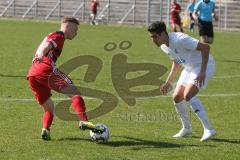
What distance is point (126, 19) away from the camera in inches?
1977

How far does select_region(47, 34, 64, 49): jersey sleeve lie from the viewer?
923cm

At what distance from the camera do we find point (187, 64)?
9492 mm

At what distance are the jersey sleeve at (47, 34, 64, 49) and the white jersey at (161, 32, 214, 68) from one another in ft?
5.33

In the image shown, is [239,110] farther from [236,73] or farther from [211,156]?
[236,73]

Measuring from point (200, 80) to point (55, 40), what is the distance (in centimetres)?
222

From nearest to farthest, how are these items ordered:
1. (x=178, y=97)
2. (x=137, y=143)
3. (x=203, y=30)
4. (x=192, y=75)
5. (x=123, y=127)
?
1. (x=137, y=143)
2. (x=192, y=75)
3. (x=178, y=97)
4. (x=123, y=127)
5. (x=203, y=30)

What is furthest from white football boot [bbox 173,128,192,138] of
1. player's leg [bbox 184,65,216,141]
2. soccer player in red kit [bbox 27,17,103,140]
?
soccer player in red kit [bbox 27,17,103,140]

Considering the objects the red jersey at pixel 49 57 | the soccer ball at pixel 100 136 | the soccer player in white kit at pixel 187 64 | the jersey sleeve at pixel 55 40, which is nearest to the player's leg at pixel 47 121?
the red jersey at pixel 49 57

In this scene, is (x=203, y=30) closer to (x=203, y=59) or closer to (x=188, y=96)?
(x=188, y=96)

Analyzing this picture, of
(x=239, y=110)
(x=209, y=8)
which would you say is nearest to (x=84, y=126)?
(x=239, y=110)

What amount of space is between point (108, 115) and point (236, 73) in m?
8.18

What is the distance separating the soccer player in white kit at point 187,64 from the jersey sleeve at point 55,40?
1.36 m

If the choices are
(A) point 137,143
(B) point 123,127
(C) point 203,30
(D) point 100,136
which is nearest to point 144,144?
(A) point 137,143

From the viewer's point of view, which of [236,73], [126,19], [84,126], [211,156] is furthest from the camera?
[126,19]
